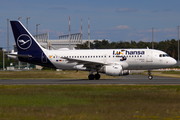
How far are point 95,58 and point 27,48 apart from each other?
372 inches

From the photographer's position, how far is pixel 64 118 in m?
11.1

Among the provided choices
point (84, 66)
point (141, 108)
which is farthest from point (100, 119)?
point (84, 66)

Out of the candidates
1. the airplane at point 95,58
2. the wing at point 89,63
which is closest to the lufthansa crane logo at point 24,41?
the airplane at point 95,58

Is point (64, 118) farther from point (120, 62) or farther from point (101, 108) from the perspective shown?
point (120, 62)

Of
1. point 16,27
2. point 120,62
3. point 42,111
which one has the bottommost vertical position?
point 42,111

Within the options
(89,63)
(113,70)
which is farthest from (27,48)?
(113,70)

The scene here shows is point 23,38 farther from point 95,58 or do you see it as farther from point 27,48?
point 95,58

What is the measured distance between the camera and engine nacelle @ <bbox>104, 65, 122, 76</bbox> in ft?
109

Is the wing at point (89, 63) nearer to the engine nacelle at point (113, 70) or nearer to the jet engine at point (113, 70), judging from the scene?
the jet engine at point (113, 70)

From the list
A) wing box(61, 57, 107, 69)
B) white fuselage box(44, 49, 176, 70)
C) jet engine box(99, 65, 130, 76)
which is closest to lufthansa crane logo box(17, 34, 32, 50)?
white fuselage box(44, 49, 176, 70)

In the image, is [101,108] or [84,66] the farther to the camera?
[84,66]

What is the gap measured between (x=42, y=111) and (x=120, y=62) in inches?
927

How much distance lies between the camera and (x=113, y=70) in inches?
1313

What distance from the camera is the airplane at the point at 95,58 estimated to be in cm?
3494
